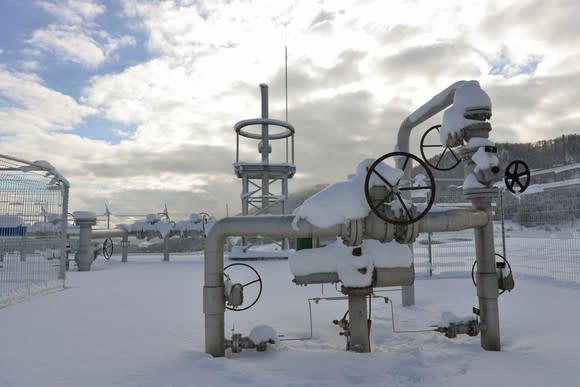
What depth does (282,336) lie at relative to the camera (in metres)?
4.56

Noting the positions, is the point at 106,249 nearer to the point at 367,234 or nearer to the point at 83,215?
the point at 83,215

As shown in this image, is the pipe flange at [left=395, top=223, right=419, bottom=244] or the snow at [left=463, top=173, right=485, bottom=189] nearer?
the pipe flange at [left=395, top=223, right=419, bottom=244]

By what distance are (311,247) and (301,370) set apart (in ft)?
4.87

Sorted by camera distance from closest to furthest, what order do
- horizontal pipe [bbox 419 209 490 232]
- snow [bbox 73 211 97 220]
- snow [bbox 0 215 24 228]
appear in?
1. horizontal pipe [bbox 419 209 490 232]
2. snow [bbox 0 215 24 228]
3. snow [bbox 73 211 97 220]

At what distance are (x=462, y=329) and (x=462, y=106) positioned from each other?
112 inches

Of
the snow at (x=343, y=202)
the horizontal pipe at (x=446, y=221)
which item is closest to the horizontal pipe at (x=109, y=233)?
the snow at (x=343, y=202)

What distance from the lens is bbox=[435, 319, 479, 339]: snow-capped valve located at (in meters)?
4.36

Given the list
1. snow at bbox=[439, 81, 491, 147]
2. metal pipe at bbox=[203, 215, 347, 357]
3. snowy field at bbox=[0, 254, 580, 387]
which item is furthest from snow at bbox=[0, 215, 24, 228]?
snow at bbox=[439, 81, 491, 147]

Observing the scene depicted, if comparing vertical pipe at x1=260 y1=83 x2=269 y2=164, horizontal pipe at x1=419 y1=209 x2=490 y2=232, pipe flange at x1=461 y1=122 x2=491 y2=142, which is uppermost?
vertical pipe at x1=260 y1=83 x2=269 y2=164

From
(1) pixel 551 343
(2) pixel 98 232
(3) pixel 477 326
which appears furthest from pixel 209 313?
(2) pixel 98 232

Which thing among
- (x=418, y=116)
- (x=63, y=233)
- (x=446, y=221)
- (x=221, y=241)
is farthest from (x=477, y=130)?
(x=63, y=233)

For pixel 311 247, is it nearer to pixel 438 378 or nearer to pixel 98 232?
pixel 438 378

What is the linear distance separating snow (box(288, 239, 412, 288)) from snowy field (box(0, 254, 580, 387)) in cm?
88

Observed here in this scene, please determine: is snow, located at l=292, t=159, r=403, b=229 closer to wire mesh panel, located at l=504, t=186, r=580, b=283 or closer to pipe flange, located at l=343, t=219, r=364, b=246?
pipe flange, located at l=343, t=219, r=364, b=246
